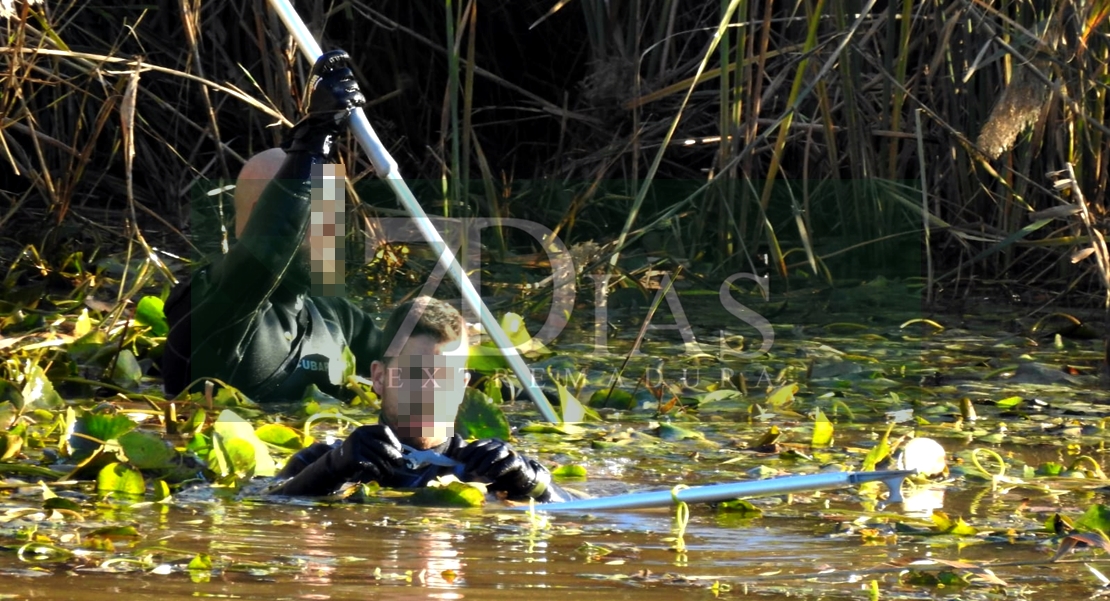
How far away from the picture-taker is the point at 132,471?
8.99 feet

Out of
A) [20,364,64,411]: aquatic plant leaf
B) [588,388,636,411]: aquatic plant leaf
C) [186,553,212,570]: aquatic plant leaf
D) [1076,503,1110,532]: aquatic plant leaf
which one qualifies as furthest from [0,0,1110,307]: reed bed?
[186,553,212,570]: aquatic plant leaf

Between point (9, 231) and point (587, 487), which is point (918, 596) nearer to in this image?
point (587, 487)

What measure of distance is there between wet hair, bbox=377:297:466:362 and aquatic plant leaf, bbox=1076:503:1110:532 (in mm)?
1129

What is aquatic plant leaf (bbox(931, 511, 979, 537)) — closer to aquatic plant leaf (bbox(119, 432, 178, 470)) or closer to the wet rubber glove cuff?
the wet rubber glove cuff

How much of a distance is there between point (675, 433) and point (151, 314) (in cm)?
160

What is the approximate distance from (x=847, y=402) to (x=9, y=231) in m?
3.66

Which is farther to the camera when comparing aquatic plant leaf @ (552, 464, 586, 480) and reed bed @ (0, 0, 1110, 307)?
reed bed @ (0, 0, 1110, 307)

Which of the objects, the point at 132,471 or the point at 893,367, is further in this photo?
the point at 893,367

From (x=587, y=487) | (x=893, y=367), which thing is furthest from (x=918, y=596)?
(x=893, y=367)

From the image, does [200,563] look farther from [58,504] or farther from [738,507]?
[738,507]

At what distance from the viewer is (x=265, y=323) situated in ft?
13.0

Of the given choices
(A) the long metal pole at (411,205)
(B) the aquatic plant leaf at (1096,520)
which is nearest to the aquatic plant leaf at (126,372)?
(A) the long metal pole at (411,205)

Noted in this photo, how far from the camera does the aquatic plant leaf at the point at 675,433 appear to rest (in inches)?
139

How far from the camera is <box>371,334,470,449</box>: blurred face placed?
9.22ft
